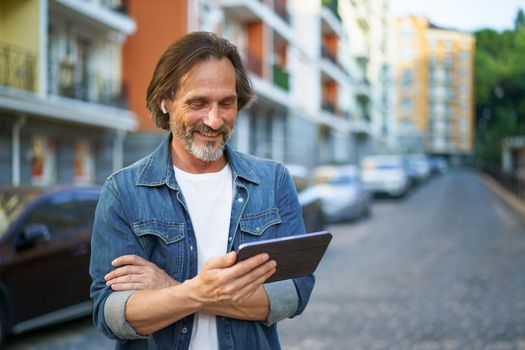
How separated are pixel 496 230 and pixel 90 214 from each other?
1227 centimetres

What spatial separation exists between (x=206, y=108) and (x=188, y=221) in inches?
13.4

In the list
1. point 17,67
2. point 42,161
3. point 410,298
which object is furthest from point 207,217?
point 42,161

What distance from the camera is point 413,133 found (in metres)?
84.7

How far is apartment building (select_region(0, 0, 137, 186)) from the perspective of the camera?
1504cm

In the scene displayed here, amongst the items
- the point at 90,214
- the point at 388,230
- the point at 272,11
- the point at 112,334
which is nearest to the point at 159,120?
the point at 112,334

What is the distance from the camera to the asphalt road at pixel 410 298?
6250 mm

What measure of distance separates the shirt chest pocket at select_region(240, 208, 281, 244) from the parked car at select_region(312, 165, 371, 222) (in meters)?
15.7

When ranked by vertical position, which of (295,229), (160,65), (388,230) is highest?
(160,65)

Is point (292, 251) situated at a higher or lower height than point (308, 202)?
higher

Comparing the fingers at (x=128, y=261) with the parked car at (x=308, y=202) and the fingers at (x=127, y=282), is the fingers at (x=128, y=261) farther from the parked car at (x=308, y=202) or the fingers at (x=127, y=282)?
the parked car at (x=308, y=202)

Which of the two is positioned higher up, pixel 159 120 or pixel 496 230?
pixel 159 120

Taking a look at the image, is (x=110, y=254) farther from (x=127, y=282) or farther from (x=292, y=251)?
(x=292, y=251)

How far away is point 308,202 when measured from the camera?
12.3 metres

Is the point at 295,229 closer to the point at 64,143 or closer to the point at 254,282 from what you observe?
the point at 254,282
